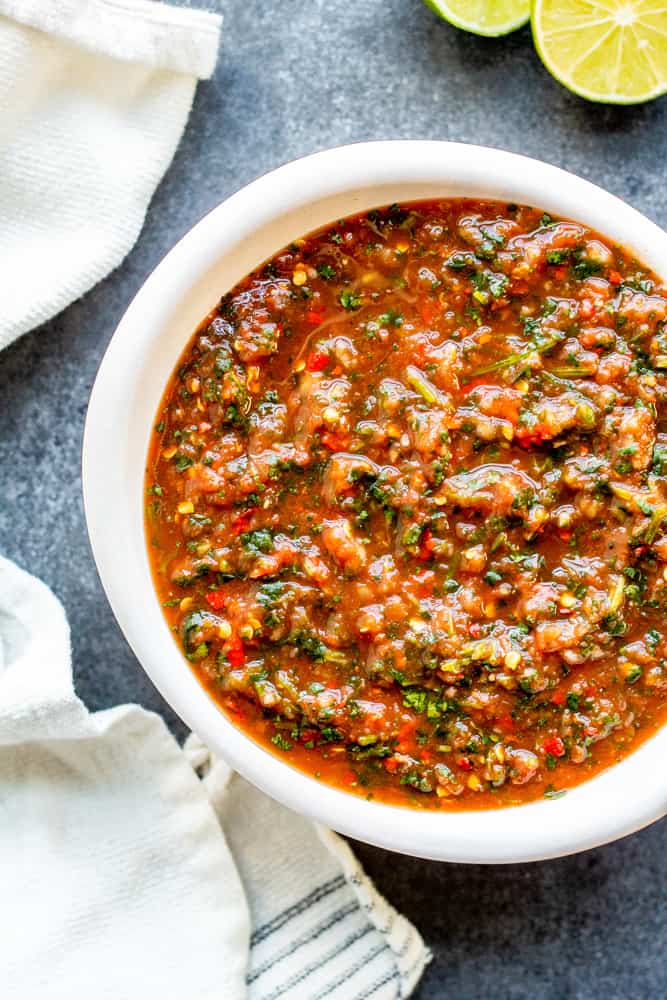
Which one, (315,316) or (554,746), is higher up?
(315,316)

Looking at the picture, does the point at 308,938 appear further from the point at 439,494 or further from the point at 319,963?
the point at 439,494

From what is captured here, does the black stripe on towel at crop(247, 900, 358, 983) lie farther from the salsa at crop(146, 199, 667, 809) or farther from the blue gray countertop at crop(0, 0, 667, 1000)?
the salsa at crop(146, 199, 667, 809)

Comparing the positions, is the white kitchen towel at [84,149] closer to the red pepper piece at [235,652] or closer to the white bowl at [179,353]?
the white bowl at [179,353]

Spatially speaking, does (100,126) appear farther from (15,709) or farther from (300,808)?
(300,808)

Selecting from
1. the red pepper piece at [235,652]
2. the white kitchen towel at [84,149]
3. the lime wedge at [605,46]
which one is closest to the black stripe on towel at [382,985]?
the red pepper piece at [235,652]

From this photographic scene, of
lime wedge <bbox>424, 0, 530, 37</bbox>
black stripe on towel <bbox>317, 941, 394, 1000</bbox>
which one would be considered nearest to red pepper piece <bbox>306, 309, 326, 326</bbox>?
lime wedge <bbox>424, 0, 530, 37</bbox>

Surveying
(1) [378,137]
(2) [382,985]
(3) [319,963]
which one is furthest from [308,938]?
(1) [378,137]
